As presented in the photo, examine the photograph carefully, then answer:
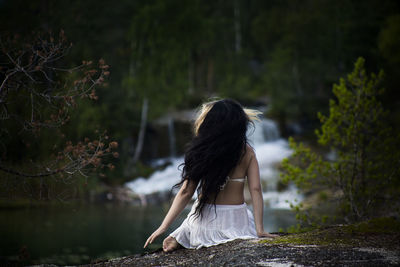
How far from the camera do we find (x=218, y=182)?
3723 mm

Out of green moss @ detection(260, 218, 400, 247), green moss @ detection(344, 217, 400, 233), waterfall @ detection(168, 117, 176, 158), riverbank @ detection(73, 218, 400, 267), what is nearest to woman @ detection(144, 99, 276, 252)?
riverbank @ detection(73, 218, 400, 267)

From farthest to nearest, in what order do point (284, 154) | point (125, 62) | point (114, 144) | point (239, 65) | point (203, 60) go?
1. point (203, 60)
2. point (239, 65)
3. point (125, 62)
4. point (284, 154)
5. point (114, 144)

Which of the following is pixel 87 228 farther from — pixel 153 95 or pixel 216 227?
pixel 153 95

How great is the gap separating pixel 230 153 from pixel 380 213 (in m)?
4.72

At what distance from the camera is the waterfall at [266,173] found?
15.5 m

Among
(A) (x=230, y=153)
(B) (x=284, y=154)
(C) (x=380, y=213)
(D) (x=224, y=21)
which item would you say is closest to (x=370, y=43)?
(B) (x=284, y=154)

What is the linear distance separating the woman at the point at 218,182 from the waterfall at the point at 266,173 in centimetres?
1051

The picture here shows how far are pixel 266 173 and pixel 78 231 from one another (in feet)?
31.8

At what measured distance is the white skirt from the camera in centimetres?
381

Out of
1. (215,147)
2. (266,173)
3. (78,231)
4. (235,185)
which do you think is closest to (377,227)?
(235,185)

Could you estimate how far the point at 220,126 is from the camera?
3672 mm

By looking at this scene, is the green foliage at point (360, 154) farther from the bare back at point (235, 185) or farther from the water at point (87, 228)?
the bare back at point (235, 185)

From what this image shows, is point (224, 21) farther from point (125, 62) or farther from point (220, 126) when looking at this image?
point (220, 126)

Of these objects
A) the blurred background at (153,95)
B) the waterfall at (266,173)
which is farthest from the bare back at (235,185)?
the waterfall at (266,173)
